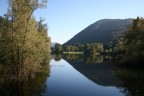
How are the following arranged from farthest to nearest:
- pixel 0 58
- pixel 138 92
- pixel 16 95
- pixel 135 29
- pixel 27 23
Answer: pixel 135 29, pixel 0 58, pixel 27 23, pixel 138 92, pixel 16 95

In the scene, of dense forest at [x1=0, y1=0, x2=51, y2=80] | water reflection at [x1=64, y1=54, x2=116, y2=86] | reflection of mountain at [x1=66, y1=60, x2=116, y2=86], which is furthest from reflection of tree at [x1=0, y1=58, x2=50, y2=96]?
water reflection at [x1=64, y1=54, x2=116, y2=86]

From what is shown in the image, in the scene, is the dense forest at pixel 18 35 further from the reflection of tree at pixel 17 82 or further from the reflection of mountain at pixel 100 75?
the reflection of mountain at pixel 100 75

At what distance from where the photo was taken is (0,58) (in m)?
49.2

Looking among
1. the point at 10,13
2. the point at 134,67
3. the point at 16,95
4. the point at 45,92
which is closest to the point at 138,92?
the point at 45,92

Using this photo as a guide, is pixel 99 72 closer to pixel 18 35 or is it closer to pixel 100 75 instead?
pixel 100 75

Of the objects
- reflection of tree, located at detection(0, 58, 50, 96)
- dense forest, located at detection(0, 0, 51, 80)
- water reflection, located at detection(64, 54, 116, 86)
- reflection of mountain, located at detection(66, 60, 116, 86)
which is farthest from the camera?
water reflection, located at detection(64, 54, 116, 86)

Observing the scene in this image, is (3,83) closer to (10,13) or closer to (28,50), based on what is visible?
(28,50)

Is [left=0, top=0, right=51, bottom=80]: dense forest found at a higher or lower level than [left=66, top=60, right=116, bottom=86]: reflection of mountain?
higher

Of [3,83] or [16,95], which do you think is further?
[3,83]

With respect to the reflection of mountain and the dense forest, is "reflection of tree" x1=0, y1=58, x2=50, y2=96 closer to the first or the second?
the dense forest

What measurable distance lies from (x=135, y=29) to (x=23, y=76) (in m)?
52.2

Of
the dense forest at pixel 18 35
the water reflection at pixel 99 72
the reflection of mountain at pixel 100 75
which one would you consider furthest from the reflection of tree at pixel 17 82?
the water reflection at pixel 99 72

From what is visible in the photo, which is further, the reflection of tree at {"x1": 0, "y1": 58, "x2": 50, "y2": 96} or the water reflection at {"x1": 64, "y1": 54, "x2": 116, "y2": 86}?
the water reflection at {"x1": 64, "y1": 54, "x2": 116, "y2": 86}

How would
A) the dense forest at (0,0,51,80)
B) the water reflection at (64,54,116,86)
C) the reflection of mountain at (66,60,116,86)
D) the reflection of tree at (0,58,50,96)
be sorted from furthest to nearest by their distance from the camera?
the water reflection at (64,54,116,86)
the reflection of mountain at (66,60,116,86)
the dense forest at (0,0,51,80)
the reflection of tree at (0,58,50,96)
